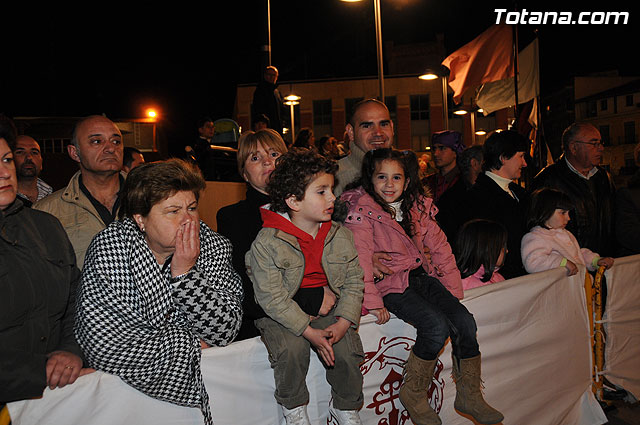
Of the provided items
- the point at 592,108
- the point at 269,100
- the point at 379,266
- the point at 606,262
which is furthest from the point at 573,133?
the point at 592,108

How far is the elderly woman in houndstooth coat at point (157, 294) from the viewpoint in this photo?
2.49 meters

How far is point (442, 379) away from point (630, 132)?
73724mm

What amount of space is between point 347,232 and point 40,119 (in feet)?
70.6

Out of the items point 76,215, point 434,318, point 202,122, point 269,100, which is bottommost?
point 434,318

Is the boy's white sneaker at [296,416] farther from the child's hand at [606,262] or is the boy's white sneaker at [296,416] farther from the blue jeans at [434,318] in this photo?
the child's hand at [606,262]

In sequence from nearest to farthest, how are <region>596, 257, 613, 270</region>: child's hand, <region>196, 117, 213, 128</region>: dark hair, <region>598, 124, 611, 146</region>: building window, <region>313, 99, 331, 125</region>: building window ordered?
1. <region>596, 257, 613, 270</region>: child's hand
2. <region>196, 117, 213, 128</region>: dark hair
3. <region>313, 99, 331, 125</region>: building window
4. <region>598, 124, 611, 146</region>: building window

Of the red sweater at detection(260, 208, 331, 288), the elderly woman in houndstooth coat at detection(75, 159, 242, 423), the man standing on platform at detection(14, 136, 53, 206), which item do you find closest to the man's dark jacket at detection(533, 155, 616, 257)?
the red sweater at detection(260, 208, 331, 288)

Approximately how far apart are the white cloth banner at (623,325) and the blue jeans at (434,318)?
8.27ft

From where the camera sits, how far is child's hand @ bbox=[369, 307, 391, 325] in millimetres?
3363

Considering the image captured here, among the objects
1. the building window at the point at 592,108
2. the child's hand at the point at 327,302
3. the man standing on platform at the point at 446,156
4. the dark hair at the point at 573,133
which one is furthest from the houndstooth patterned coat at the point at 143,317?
the building window at the point at 592,108

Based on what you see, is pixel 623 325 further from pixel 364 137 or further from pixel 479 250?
pixel 364 137

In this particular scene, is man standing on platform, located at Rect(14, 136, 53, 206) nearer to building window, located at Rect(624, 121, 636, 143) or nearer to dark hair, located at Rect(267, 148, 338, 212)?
dark hair, located at Rect(267, 148, 338, 212)

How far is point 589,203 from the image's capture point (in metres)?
6.00

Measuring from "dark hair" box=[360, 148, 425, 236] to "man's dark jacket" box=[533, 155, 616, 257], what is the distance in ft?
9.63
